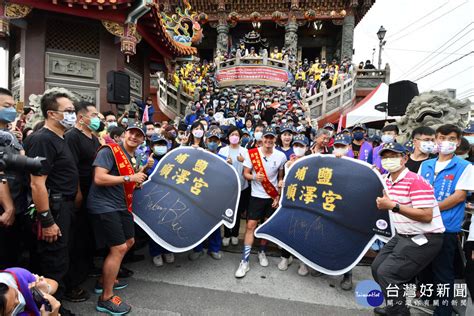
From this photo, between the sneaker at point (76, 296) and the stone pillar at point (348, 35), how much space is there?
23069 millimetres

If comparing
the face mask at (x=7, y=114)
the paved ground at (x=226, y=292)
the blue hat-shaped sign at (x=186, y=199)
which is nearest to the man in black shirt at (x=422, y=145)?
the paved ground at (x=226, y=292)

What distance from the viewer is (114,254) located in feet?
9.33

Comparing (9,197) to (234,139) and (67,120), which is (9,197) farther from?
(234,139)

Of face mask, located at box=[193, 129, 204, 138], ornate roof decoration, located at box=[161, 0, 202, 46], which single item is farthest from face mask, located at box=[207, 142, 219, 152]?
ornate roof decoration, located at box=[161, 0, 202, 46]

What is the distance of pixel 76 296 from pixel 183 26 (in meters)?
9.53

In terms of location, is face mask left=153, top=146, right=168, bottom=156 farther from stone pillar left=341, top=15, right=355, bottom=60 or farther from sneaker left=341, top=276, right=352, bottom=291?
stone pillar left=341, top=15, right=355, bottom=60

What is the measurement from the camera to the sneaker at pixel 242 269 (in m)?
3.55

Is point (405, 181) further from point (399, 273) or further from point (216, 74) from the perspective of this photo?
point (216, 74)

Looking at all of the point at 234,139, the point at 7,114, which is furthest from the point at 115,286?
the point at 234,139

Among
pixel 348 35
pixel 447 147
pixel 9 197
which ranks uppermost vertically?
pixel 348 35

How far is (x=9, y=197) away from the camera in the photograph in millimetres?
2477

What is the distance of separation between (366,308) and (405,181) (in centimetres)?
150
